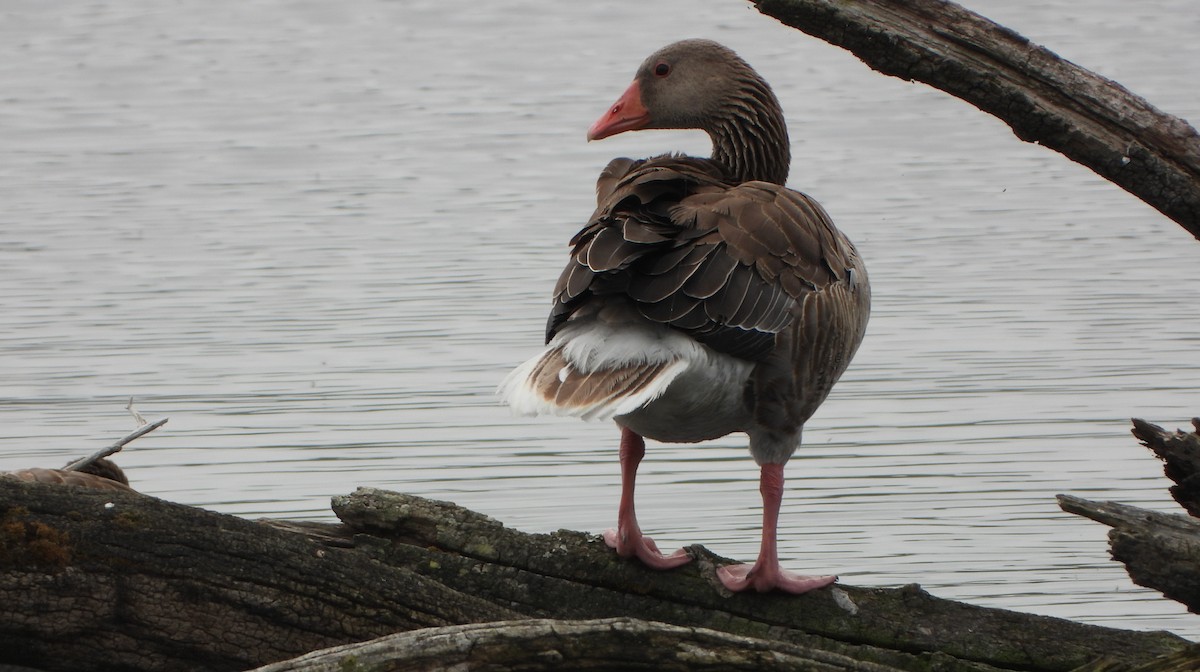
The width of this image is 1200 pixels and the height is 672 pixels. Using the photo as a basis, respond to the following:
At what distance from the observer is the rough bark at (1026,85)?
15.1 feet

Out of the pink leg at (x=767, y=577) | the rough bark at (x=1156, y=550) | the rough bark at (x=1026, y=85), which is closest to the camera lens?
the rough bark at (x=1156, y=550)

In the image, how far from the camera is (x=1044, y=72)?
4.61 meters

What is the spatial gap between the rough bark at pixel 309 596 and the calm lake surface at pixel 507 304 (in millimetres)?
2078

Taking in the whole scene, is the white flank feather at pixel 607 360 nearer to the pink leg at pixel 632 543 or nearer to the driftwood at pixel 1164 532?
the pink leg at pixel 632 543

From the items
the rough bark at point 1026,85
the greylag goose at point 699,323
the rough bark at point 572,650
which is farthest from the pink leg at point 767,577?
the rough bark at point 1026,85

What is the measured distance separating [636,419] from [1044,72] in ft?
5.21

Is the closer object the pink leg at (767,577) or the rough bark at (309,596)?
the rough bark at (309,596)

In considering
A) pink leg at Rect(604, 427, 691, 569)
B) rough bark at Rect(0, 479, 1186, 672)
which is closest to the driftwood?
rough bark at Rect(0, 479, 1186, 672)

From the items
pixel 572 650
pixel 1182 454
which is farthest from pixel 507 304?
pixel 572 650

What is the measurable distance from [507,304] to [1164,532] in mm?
6808

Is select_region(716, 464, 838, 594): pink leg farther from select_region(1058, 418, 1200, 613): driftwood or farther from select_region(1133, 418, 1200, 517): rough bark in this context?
select_region(1133, 418, 1200, 517): rough bark

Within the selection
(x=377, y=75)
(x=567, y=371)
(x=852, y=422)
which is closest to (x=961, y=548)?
(x=852, y=422)

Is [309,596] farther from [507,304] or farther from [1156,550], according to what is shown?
[507,304]

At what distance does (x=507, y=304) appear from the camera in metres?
10.7
